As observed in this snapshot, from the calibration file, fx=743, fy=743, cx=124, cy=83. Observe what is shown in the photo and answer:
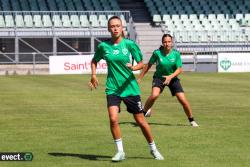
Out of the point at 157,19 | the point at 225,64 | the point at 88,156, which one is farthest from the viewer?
the point at 157,19

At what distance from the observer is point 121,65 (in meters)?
10.9

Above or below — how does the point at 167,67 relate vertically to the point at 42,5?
below

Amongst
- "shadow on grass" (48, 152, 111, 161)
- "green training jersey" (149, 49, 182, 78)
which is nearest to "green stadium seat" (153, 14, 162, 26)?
"green training jersey" (149, 49, 182, 78)

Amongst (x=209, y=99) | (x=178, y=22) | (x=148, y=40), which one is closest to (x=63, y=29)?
(x=148, y=40)

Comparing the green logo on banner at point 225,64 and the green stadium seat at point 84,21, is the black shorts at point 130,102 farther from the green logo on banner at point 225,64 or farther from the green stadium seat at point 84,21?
the green stadium seat at point 84,21

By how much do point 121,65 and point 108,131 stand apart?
13.2 feet

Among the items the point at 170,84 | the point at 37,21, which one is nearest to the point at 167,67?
the point at 170,84

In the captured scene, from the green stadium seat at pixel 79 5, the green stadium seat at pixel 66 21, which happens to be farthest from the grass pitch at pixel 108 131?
the green stadium seat at pixel 79 5

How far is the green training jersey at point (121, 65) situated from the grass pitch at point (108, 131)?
1049 millimetres

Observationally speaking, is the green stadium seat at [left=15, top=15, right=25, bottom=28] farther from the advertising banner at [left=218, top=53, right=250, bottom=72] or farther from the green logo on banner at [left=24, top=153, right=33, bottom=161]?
the green logo on banner at [left=24, top=153, right=33, bottom=161]

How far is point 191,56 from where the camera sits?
4719 centimetres

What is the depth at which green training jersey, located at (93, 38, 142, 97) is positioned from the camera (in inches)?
426

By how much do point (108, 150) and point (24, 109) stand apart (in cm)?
797

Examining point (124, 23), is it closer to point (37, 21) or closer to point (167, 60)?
point (37, 21)
